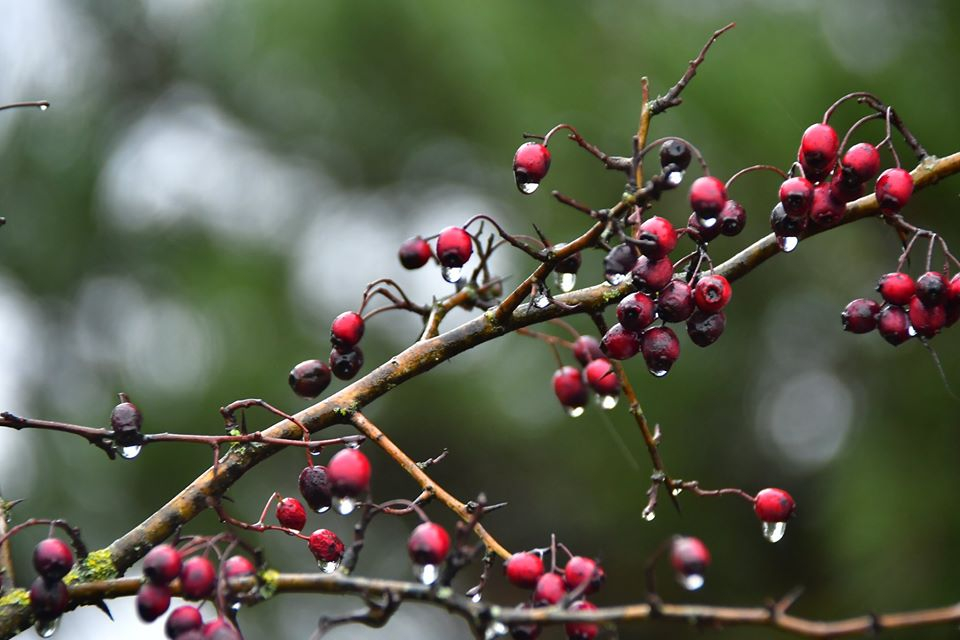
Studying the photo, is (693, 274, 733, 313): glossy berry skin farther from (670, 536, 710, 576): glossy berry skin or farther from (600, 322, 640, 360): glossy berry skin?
(670, 536, 710, 576): glossy berry skin

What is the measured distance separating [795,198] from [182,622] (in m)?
0.74

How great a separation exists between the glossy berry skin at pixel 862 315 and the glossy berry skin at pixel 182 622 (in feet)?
2.65

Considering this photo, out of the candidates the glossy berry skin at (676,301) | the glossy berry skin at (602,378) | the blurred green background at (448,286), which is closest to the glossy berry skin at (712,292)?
the glossy berry skin at (676,301)

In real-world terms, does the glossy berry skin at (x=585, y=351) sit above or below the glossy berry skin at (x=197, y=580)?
above

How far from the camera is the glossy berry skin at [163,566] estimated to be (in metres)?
0.86

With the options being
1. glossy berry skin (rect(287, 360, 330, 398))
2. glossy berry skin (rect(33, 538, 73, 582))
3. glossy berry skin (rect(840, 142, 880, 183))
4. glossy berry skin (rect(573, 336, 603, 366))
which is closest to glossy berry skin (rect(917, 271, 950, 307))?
glossy berry skin (rect(840, 142, 880, 183))

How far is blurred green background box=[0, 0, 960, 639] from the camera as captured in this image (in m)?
3.83

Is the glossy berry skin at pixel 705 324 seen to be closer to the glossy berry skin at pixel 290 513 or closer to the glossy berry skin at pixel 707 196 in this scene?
the glossy berry skin at pixel 707 196

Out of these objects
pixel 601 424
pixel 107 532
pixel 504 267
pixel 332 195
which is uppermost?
pixel 332 195

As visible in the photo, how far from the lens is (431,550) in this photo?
874 mm

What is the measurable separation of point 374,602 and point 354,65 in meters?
5.32

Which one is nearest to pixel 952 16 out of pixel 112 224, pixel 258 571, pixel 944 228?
pixel 944 228

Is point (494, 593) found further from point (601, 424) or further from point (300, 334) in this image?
point (300, 334)

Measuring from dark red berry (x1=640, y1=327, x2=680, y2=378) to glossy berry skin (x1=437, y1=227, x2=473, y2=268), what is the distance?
24 cm
